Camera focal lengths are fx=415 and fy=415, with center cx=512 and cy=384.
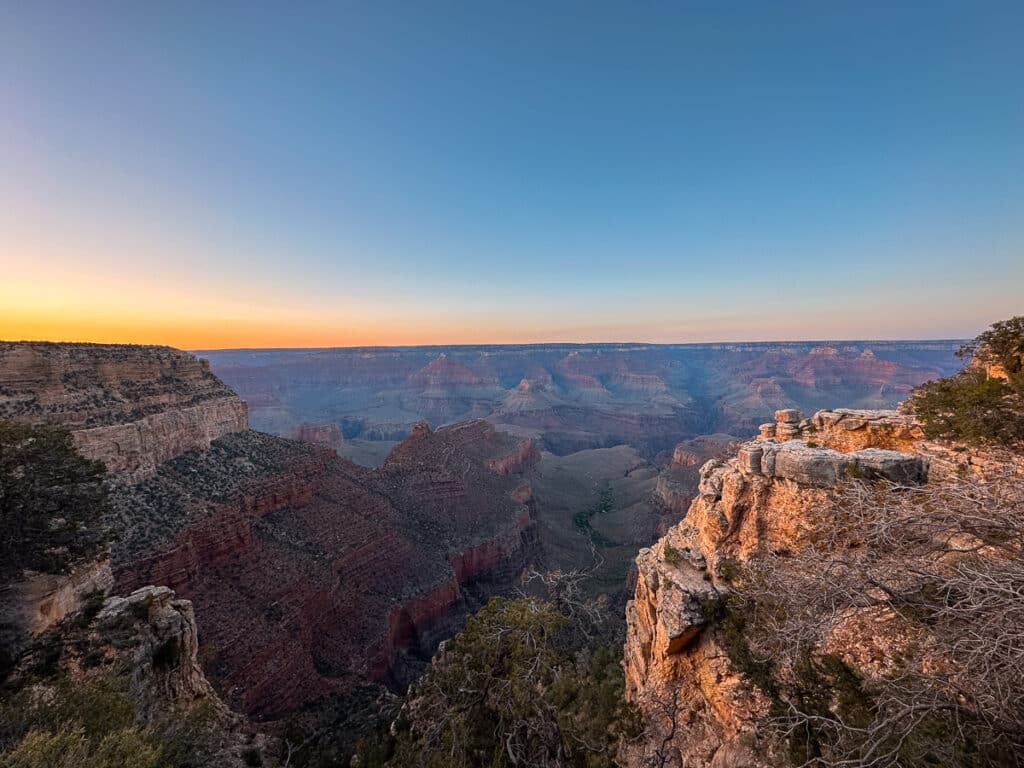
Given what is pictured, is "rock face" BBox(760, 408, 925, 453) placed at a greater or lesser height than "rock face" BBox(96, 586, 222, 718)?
greater

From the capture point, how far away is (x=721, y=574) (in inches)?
407

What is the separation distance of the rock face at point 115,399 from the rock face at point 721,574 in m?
22.3

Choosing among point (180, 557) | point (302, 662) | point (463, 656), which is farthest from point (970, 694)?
point (180, 557)

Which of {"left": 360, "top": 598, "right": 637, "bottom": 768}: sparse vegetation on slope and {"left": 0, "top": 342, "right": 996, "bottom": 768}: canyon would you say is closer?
{"left": 0, "top": 342, "right": 996, "bottom": 768}: canyon

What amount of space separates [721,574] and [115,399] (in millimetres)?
30292

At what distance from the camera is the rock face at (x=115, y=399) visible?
63.4ft

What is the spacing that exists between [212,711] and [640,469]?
7289 cm

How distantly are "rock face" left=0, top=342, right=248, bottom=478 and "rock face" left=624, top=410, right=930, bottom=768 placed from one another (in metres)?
22.3

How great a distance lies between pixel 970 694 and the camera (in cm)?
436

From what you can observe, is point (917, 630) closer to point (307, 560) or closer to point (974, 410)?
point (974, 410)

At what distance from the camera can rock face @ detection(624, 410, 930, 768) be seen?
851 cm

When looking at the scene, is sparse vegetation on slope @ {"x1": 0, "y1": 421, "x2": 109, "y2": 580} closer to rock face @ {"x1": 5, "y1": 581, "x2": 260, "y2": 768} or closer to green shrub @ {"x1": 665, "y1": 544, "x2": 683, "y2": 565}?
rock face @ {"x1": 5, "y1": 581, "x2": 260, "y2": 768}

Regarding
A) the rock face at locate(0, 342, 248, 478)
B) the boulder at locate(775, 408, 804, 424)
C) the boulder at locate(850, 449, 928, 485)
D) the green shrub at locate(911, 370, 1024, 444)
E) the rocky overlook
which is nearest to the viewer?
the rocky overlook

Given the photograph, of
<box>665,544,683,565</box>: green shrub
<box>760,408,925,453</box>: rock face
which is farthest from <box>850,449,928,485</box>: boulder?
<box>665,544,683,565</box>: green shrub
